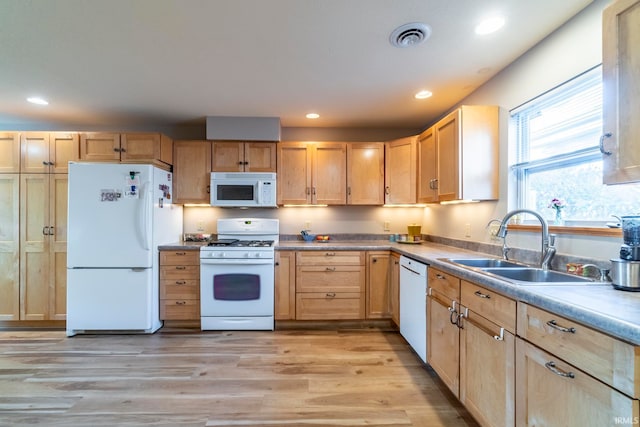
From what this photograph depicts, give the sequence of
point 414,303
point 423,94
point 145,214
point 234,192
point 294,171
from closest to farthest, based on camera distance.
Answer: point 414,303 → point 423,94 → point 145,214 → point 234,192 → point 294,171

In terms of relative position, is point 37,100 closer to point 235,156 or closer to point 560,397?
point 235,156

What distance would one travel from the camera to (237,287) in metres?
2.93

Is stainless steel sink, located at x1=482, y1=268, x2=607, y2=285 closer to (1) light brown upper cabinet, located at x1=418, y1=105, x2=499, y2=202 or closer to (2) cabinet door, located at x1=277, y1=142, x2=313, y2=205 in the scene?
(1) light brown upper cabinet, located at x1=418, y1=105, x2=499, y2=202

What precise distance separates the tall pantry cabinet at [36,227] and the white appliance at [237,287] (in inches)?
63.0

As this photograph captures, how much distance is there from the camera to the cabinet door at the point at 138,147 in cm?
299

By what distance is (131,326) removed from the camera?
9.16 ft

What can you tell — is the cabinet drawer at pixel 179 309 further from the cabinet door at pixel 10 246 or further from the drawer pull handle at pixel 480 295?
the drawer pull handle at pixel 480 295

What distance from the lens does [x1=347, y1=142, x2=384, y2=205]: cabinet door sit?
11.1 feet

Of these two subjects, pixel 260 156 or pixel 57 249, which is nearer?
pixel 57 249

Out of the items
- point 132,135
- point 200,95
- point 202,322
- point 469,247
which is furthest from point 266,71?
point 202,322

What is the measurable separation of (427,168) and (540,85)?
1.15 m

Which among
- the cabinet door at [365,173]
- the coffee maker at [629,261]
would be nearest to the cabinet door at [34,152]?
the cabinet door at [365,173]

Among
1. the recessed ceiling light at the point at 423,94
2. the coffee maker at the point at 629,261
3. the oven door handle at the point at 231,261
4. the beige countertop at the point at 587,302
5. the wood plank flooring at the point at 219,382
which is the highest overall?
the recessed ceiling light at the point at 423,94

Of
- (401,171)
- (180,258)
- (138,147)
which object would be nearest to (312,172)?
(401,171)
